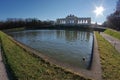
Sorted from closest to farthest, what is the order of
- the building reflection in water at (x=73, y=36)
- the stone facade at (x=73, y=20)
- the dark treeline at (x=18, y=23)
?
the building reflection in water at (x=73, y=36), the dark treeline at (x=18, y=23), the stone facade at (x=73, y=20)

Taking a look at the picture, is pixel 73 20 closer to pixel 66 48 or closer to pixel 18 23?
pixel 18 23

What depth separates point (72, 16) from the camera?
109m

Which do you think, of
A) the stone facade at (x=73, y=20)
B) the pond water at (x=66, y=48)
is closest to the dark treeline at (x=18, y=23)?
the stone facade at (x=73, y=20)

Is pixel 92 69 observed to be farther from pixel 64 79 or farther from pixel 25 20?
pixel 25 20

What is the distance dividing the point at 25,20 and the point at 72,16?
113 ft

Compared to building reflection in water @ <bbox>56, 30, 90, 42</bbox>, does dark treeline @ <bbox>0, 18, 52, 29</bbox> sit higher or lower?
higher

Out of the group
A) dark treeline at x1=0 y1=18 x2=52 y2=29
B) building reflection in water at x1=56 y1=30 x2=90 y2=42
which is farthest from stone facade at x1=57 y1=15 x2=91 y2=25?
building reflection in water at x1=56 y1=30 x2=90 y2=42

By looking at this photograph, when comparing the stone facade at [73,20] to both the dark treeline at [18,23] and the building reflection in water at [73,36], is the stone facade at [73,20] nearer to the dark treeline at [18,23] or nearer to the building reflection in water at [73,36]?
the dark treeline at [18,23]

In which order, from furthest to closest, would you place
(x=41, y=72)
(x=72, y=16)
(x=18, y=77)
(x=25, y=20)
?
1. (x=72, y=16)
2. (x=25, y=20)
3. (x=41, y=72)
4. (x=18, y=77)

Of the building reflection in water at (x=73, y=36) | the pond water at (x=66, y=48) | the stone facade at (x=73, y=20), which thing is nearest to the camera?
the pond water at (x=66, y=48)

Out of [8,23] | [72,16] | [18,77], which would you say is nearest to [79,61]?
[18,77]

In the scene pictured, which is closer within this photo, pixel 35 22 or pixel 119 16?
pixel 119 16

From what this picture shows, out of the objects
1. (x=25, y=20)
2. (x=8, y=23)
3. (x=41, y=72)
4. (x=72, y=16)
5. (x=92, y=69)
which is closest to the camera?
(x=41, y=72)

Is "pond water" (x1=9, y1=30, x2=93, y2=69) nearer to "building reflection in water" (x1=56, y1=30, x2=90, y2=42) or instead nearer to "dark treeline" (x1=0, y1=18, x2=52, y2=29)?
"building reflection in water" (x1=56, y1=30, x2=90, y2=42)
